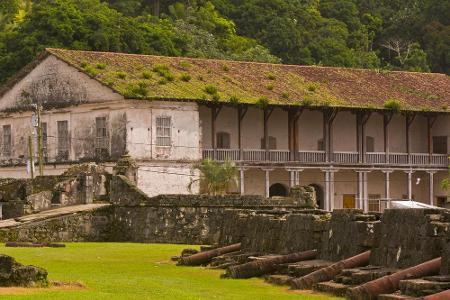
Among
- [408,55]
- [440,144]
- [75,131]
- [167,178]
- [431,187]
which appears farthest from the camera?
[408,55]

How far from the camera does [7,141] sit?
207ft

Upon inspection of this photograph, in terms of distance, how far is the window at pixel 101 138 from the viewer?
189 feet

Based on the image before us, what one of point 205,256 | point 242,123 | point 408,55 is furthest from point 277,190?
point 408,55

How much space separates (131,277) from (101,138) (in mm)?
32289

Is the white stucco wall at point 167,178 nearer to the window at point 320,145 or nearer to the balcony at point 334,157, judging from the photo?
the balcony at point 334,157

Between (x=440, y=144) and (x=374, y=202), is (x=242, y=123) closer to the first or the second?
(x=374, y=202)

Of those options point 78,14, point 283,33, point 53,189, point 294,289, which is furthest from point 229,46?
point 294,289

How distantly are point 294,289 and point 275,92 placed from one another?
124 feet

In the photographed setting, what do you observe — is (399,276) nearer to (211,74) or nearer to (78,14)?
(211,74)

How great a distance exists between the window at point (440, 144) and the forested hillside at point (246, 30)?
15855 millimetres

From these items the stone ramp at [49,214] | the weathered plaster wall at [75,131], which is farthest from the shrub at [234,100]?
the stone ramp at [49,214]

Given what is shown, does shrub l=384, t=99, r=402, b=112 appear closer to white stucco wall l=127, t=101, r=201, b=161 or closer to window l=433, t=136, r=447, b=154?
window l=433, t=136, r=447, b=154

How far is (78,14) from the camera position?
7294 centimetres

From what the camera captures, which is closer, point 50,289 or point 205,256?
point 50,289
